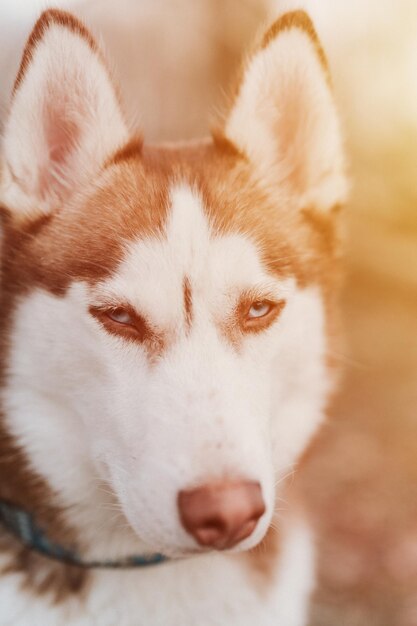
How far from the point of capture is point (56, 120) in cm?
91

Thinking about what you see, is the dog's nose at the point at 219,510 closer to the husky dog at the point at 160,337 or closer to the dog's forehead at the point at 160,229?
the husky dog at the point at 160,337

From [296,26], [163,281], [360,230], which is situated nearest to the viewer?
[163,281]

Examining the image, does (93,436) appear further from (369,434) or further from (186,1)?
(186,1)

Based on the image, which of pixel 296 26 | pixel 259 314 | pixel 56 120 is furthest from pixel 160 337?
pixel 296 26

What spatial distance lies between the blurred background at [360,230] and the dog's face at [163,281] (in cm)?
10

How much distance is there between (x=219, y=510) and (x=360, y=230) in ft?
2.05

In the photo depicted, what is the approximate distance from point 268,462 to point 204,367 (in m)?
0.14

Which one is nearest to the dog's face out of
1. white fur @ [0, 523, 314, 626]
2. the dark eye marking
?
the dark eye marking

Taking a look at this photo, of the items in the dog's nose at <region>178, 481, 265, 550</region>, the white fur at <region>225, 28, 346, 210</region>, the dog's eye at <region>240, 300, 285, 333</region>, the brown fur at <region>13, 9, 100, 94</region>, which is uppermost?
the brown fur at <region>13, 9, 100, 94</region>

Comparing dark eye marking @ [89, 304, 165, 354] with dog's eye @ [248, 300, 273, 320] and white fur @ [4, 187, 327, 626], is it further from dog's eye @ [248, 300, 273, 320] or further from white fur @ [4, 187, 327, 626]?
dog's eye @ [248, 300, 273, 320]

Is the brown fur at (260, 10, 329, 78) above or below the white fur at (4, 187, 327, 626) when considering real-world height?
above

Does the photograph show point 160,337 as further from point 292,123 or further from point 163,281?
point 292,123

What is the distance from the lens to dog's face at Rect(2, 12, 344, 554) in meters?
0.78

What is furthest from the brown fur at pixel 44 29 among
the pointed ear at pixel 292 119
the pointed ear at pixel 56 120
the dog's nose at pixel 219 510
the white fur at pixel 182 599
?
the white fur at pixel 182 599
